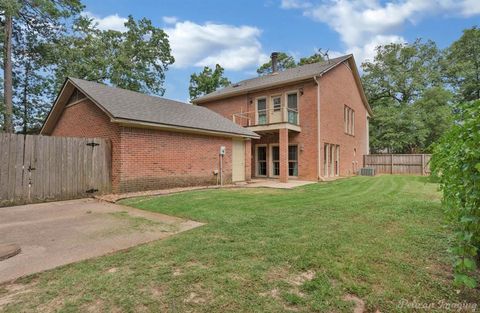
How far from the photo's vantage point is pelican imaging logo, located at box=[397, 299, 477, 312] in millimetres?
2404

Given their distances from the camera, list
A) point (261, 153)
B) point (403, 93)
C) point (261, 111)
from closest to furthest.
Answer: point (261, 111) < point (261, 153) < point (403, 93)

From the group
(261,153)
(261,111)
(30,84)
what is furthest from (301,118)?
(30,84)

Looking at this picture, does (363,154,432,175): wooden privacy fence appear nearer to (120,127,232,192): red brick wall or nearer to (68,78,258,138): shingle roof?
(68,78,258,138): shingle roof

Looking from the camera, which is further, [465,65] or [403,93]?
[403,93]

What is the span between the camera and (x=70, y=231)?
5.00 metres

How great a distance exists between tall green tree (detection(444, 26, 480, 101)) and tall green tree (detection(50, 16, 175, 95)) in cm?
3074

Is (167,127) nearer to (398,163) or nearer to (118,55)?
(398,163)

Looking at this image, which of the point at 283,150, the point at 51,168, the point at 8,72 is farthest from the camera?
the point at 8,72

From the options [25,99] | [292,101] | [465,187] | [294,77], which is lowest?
[465,187]

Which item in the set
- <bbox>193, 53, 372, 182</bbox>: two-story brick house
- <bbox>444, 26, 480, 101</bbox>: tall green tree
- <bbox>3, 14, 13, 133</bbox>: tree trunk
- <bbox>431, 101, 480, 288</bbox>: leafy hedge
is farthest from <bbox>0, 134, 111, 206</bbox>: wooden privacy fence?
<bbox>444, 26, 480, 101</bbox>: tall green tree

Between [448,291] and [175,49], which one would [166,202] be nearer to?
[448,291]

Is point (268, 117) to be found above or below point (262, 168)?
above

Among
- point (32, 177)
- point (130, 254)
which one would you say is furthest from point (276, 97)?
point (130, 254)

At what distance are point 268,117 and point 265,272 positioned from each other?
45.2 feet
